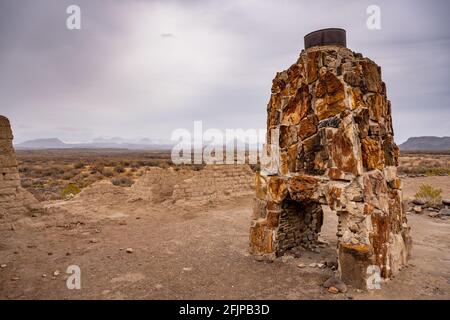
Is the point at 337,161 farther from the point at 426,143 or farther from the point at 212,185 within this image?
the point at 426,143

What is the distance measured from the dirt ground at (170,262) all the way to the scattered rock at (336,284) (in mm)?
102

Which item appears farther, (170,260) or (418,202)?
(418,202)

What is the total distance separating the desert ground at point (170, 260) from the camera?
4.87 m

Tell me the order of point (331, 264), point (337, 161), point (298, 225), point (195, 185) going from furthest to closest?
point (195, 185) < point (298, 225) < point (331, 264) < point (337, 161)

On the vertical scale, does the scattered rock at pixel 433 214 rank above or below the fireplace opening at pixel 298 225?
below

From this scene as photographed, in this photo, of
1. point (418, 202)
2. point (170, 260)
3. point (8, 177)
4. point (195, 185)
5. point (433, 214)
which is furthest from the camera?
point (195, 185)

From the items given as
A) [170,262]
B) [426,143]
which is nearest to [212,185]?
[170,262]

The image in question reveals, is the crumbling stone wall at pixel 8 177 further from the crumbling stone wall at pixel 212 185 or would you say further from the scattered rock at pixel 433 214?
the scattered rock at pixel 433 214

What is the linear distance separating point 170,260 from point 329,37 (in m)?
5.55

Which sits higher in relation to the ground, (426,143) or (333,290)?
(426,143)

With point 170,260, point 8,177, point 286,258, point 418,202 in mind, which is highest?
point 8,177

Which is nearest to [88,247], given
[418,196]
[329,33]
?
[329,33]

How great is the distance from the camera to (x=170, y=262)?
6.27 metres

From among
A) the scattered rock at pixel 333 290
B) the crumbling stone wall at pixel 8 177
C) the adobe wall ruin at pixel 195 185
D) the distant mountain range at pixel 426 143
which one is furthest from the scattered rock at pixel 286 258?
the distant mountain range at pixel 426 143
